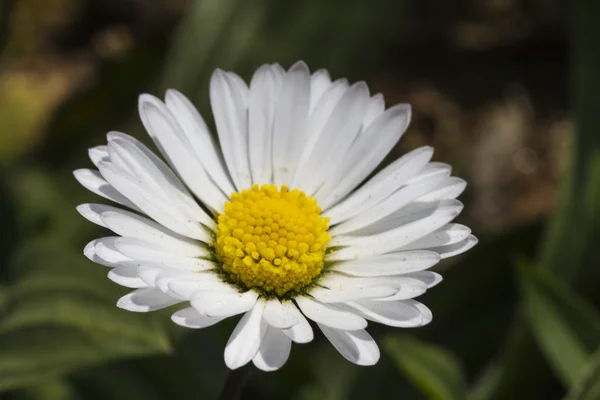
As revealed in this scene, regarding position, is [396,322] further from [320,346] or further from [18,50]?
[18,50]

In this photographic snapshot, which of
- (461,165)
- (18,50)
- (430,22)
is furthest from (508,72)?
(18,50)

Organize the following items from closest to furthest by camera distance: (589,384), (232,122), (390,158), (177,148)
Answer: (177,148)
(232,122)
(589,384)
(390,158)

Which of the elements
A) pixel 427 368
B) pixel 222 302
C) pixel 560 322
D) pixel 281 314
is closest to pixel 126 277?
pixel 222 302

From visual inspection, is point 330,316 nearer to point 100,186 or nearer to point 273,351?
point 273,351

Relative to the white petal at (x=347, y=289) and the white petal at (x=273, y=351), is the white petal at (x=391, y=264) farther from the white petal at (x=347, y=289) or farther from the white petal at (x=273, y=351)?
the white petal at (x=273, y=351)

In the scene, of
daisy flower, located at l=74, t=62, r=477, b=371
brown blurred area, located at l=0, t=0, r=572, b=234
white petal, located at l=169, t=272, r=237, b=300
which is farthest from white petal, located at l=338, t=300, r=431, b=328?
brown blurred area, located at l=0, t=0, r=572, b=234

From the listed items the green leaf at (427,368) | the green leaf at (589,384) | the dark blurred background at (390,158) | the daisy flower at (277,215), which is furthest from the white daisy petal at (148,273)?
the green leaf at (589,384)

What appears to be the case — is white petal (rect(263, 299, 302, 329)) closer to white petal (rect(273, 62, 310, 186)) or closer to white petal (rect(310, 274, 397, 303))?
white petal (rect(310, 274, 397, 303))
